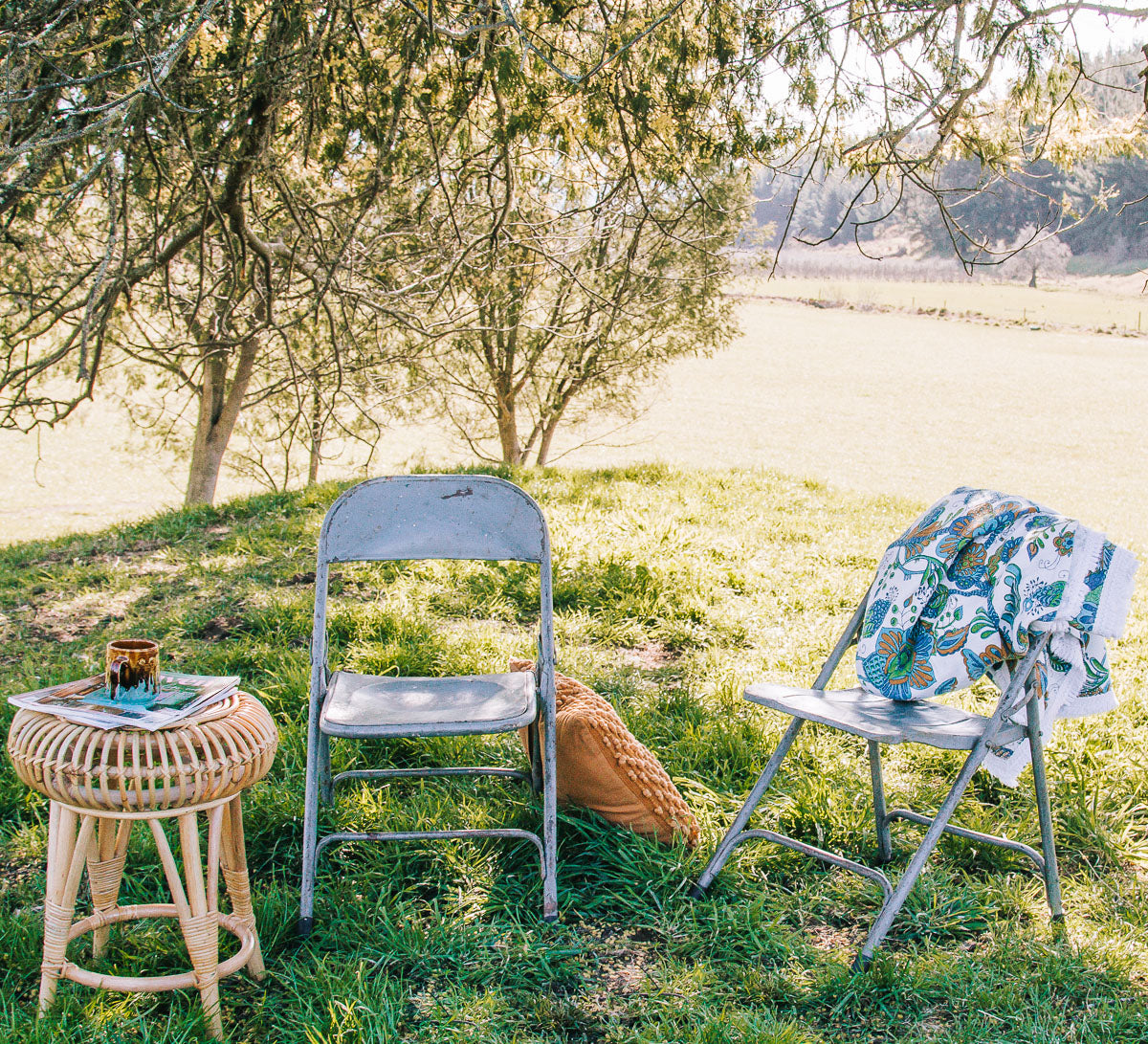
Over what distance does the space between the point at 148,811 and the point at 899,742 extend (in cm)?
170

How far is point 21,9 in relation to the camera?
4.03 m

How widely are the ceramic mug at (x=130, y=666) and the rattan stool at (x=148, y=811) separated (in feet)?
0.40

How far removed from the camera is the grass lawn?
85.4 inches

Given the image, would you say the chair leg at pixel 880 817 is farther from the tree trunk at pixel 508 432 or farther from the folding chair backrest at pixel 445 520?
the tree trunk at pixel 508 432

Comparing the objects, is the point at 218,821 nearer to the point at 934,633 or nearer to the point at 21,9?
the point at 934,633

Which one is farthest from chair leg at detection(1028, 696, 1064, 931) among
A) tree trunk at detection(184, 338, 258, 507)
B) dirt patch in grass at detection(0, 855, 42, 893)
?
tree trunk at detection(184, 338, 258, 507)

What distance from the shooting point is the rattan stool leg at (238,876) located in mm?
2260

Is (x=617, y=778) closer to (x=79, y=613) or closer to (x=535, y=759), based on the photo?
(x=535, y=759)

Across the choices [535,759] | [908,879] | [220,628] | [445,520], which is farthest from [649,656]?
[908,879]

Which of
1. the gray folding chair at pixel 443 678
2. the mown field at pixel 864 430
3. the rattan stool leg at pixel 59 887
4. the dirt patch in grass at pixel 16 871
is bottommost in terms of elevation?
the mown field at pixel 864 430

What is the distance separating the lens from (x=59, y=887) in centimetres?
206

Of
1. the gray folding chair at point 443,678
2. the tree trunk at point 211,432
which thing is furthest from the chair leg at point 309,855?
the tree trunk at point 211,432

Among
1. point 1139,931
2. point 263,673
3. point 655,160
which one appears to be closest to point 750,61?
point 655,160

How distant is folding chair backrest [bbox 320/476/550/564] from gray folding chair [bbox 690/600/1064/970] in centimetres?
82
